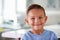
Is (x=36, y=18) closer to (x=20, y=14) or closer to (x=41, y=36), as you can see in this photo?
(x=41, y=36)

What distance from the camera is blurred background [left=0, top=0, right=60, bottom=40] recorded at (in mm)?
1243

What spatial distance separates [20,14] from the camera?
1249mm

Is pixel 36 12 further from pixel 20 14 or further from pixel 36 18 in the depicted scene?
pixel 20 14

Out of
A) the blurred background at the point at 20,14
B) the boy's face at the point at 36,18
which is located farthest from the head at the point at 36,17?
the blurred background at the point at 20,14

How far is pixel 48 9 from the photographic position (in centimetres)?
126

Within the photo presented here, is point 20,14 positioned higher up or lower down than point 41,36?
higher up

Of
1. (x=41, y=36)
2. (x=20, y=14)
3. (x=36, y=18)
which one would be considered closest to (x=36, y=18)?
(x=36, y=18)

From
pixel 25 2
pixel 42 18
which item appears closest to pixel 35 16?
pixel 42 18

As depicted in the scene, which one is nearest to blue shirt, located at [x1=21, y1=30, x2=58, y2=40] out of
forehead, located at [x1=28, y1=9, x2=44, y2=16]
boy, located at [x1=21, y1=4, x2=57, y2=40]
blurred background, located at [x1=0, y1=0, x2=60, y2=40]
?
boy, located at [x1=21, y1=4, x2=57, y2=40]

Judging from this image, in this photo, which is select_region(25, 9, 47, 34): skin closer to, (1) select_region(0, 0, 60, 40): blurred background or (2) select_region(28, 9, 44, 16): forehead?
(2) select_region(28, 9, 44, 16): forehead

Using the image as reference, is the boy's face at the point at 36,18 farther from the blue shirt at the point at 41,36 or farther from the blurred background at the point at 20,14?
the blurred background at the point at 20,14

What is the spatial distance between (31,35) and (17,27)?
1.53 ft

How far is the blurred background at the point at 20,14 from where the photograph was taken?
48.9 inches

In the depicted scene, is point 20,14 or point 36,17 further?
point 20,14
